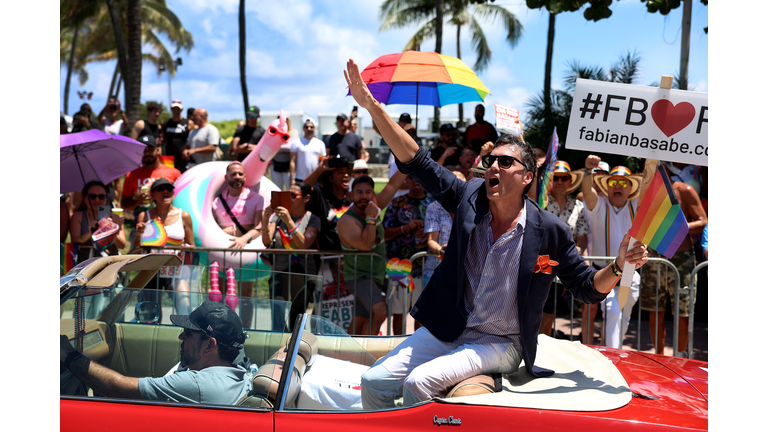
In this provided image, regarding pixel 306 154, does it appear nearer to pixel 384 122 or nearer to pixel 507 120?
pixel 507 120

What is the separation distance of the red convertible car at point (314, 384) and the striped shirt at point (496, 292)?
9.5 inches

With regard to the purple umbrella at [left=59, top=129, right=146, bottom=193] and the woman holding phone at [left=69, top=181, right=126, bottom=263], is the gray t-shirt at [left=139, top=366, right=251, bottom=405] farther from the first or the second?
the purple umbrella at [left=59, top=129, right=146, bottom=193]

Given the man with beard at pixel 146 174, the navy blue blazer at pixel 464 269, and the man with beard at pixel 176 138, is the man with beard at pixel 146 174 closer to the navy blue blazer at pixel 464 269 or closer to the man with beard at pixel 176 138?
the man with beard at pixel 176 138

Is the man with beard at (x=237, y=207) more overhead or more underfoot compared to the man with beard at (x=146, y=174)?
more underfoot

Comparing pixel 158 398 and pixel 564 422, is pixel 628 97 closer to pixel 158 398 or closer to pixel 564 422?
pixel 564 422

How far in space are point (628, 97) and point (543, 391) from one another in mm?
1593

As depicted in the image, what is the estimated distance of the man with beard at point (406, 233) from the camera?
223 inches

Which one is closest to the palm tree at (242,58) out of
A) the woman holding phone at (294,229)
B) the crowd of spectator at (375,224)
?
the crowd of spectator at (375,224)

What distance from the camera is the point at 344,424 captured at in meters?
2.52

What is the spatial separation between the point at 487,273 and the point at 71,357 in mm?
1942

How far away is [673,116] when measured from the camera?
304 cm

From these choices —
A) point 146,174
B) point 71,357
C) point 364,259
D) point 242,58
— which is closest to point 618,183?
point 364,259

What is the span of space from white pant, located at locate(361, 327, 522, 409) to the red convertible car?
7cm

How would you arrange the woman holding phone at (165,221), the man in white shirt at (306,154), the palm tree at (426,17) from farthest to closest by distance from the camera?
the palm tree at (426,17) → the man in white shirt at (306,154) → the woman holding phone at (165,221)
